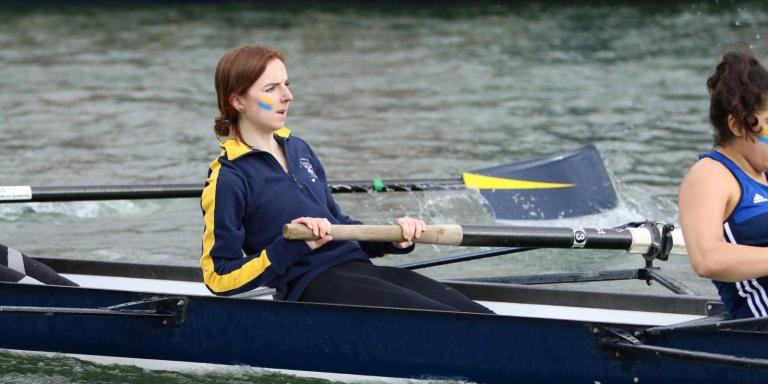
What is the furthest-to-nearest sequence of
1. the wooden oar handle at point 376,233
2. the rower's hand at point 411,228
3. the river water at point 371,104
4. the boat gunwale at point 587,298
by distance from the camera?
1. the river water at point 371,104
2. the boat gunwale at point 587,298
3. the rower's hand at point 411,228
4. the wooden oar handle at point 376,233

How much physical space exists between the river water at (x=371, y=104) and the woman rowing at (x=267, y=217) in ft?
1.36

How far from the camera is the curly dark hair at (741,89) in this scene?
368 centimetres

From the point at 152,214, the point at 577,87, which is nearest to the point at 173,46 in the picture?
the point at 577,87

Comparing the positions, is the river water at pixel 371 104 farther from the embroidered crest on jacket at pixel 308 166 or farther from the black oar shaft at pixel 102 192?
the black oar shaft at pixel 102 192

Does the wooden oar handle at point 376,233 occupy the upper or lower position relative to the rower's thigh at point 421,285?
upper

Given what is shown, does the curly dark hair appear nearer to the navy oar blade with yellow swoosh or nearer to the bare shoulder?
the bare shoulder

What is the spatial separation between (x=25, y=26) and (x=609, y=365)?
16.9m

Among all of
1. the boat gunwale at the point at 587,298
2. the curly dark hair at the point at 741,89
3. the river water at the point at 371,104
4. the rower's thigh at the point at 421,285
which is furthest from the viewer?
Result: the river water at the point at 371,104

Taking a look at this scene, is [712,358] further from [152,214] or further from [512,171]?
[152,214]

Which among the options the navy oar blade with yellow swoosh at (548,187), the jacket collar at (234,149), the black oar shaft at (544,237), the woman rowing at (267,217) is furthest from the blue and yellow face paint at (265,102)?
the navy oar blade with yellow swoosh at (548,187)

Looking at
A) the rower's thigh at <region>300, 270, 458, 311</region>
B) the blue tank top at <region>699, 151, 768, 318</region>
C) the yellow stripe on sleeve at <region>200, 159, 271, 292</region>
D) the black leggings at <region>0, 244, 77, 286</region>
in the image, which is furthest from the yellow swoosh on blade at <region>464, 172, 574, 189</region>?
the blue tank top at <region>699, 151, 768, 318</region>

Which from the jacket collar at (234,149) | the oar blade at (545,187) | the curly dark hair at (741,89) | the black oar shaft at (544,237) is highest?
the curly dark hair at (741,89)

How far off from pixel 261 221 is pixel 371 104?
8730 mm

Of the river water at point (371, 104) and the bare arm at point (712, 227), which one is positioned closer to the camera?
the bare arm at point (712, 227)
